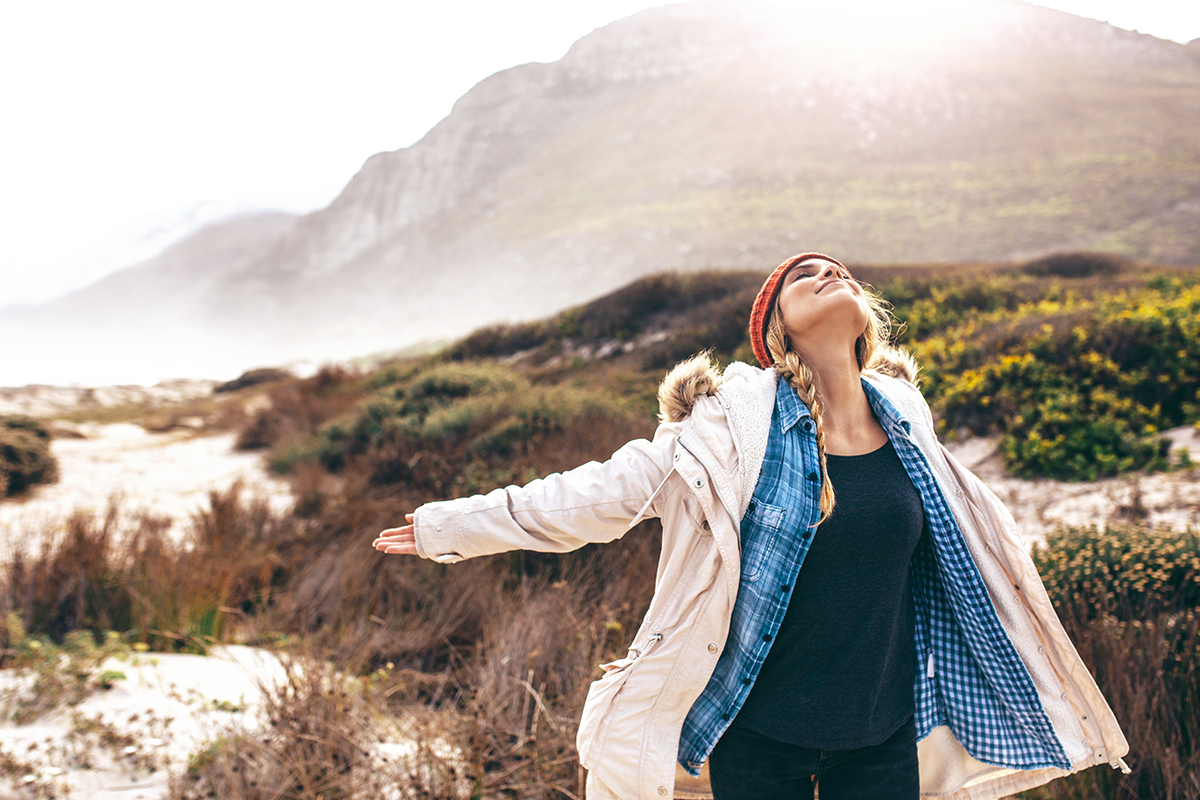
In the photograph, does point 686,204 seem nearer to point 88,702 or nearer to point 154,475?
point 154,475

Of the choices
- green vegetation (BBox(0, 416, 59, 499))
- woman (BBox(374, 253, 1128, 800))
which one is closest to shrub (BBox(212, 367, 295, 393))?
green vegetation (BBox(0, 416, 59, 499))

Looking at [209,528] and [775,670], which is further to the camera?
[209,528]

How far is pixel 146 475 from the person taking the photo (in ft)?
29.9

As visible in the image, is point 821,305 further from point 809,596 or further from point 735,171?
point 735,171

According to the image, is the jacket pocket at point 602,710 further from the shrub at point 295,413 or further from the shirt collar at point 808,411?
the shrub at point 295,413

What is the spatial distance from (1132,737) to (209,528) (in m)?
5.53

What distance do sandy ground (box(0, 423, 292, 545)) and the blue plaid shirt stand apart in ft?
17.8

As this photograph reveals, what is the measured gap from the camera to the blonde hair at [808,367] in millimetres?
1382

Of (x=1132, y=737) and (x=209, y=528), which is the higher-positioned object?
(x=209, y=528)

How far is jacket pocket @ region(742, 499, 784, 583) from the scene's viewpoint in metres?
1.32

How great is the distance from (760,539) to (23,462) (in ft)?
34.4

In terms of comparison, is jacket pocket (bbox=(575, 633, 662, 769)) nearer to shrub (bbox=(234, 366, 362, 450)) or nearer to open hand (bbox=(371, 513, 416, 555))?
open hand (bbox=(371, 513, 416, 555))

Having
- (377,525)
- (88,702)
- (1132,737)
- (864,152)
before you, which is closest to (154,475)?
(377,525)

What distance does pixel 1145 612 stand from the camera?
8.70 ft
